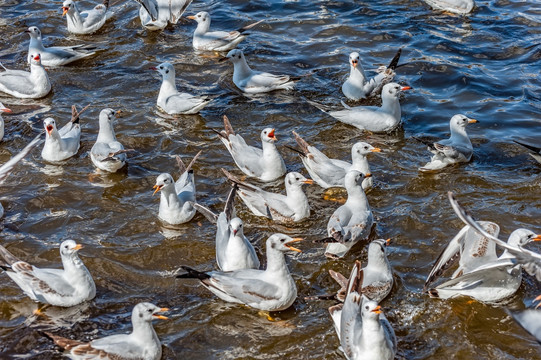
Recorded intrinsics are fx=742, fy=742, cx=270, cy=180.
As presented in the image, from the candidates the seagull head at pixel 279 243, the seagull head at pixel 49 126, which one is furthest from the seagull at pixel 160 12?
the seagull head at pixel 279 243

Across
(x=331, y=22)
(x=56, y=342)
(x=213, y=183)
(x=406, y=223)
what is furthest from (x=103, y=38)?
(x=56, y=342)

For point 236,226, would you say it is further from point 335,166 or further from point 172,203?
point 335,166

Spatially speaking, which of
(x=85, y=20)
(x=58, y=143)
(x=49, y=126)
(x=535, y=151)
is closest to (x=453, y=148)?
(x=535, y=151)

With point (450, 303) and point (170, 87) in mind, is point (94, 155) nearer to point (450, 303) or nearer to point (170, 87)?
point (170, 87)

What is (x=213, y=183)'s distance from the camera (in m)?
10.8

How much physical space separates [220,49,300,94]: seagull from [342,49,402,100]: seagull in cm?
94

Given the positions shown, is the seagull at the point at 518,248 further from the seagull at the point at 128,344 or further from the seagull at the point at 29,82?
the seagull at the point at 29,82

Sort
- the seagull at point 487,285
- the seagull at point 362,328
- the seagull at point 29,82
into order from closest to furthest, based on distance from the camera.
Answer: the seagull at point 362,328 < the seagull at point 487,285 < the seagull at point 29,82

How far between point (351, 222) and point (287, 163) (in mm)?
2548

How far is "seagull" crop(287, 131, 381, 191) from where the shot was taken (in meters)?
10.5

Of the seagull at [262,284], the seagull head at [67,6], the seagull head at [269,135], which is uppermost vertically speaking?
the seagull head at [67,6]

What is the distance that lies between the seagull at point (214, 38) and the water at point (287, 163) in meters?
0.32

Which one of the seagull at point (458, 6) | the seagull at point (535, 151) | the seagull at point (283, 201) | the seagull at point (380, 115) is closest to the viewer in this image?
the seagull at point (283, 201)

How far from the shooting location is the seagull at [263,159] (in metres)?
10.7
